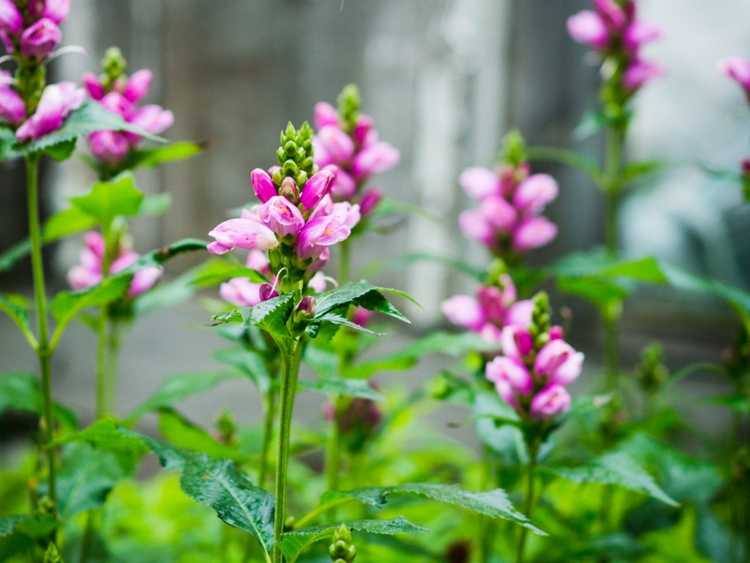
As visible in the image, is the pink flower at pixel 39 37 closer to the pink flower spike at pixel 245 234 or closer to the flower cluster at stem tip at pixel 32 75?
the flower cluster at stem tip at pixel 32 75

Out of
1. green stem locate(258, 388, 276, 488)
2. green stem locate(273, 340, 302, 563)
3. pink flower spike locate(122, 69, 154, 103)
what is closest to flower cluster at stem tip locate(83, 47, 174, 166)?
pink flower spike locate(122, 69, 154, 103)

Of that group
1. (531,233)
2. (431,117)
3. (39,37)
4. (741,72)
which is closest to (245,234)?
(39,37)

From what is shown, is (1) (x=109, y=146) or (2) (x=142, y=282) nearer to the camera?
(1) (x=109, y=146)

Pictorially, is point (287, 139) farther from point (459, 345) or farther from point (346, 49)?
point (346, 49)

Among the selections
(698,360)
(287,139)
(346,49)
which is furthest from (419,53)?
(287,139)

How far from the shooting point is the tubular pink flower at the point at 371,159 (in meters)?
1.16

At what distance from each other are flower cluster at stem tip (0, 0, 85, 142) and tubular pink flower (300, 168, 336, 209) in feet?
1.16

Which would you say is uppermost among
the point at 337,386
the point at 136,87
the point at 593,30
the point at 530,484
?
the point at 593,30

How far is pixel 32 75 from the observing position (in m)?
0.92

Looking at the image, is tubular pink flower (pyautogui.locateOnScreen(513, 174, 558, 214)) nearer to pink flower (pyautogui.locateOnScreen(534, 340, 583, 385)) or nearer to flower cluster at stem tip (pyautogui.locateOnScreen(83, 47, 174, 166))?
pink flower (pyautogui.locateOnScreen(534, 340, 583, 385))

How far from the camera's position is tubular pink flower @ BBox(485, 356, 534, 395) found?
3.09 ft

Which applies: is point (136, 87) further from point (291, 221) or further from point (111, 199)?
point (291, 221)

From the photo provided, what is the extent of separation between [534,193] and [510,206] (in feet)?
0.15

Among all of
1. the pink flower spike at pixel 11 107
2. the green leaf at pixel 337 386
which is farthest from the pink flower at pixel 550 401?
the pink flower spike at pixel 11 107
